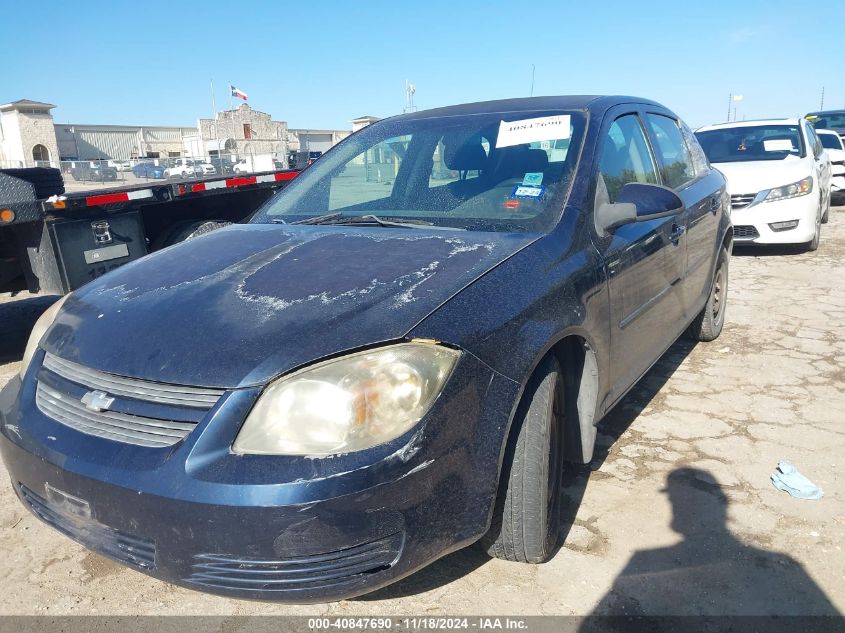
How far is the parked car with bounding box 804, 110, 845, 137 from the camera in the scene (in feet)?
53.5

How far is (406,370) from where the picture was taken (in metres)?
1.73

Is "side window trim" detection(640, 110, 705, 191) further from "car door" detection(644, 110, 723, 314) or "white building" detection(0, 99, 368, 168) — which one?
"white building" detection(0, 99, 368, 168)

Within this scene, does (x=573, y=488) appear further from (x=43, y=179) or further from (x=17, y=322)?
(x=17, y=322)

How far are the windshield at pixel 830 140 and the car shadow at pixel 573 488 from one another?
33.7 ft

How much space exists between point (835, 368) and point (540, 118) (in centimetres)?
282

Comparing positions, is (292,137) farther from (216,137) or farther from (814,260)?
(814,260)

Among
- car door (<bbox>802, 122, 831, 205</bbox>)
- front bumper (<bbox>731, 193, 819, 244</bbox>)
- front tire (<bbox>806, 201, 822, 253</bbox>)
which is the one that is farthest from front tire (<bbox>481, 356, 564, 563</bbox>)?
car door (<bbox>802, 122, 831, 205</bbox>)

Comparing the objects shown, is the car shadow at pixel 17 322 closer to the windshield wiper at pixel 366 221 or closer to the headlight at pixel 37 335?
the headlight at pixel 37 335

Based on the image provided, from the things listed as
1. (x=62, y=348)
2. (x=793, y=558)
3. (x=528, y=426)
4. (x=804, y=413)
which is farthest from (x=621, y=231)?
(x=62, y=348)

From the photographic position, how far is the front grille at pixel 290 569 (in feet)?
5.42

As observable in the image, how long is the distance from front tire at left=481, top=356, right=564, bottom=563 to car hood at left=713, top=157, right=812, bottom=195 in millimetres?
6598

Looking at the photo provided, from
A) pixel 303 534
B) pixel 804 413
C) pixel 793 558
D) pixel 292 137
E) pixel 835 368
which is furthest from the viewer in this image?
pixel 292 137


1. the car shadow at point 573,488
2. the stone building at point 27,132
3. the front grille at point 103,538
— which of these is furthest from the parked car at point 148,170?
the front grille at point 103,538

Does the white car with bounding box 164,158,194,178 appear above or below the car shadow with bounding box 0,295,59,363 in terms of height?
above
